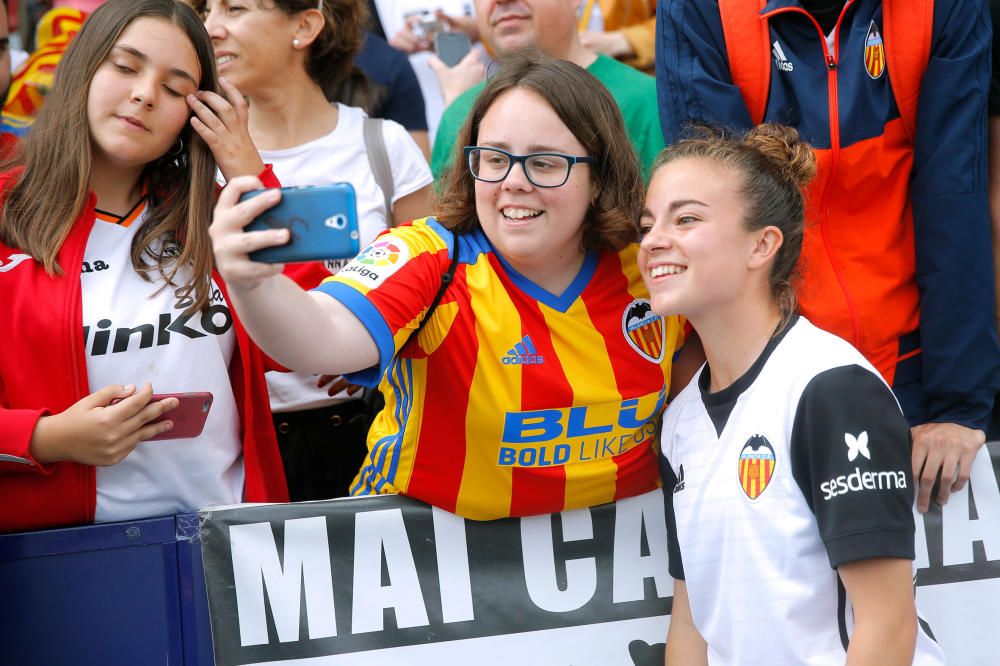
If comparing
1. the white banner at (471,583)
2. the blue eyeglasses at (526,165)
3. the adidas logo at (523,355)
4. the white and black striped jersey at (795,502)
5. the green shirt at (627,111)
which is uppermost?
the green shirt at (627,111)

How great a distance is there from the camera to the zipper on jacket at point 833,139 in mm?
3145

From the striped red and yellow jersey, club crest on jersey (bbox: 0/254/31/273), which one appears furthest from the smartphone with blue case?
club crest on jersey (bbox: 0/254/31/273)

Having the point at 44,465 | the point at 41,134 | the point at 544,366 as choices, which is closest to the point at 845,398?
the point at 544,366

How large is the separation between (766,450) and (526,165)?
0.90 m

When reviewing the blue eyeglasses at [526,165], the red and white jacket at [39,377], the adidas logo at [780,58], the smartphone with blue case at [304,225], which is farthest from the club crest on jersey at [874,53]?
the red and white jacket at [39,377]

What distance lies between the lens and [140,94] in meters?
2.94

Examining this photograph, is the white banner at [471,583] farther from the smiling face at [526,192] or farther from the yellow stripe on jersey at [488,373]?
the smiling face at [526,192]

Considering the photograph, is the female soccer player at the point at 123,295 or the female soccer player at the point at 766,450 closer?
the female soccer player at the point at 766,450

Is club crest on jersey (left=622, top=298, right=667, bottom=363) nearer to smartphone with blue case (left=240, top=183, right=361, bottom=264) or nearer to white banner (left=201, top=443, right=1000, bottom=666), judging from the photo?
white banner (left=201, top=443, right=1000, bottom=666)

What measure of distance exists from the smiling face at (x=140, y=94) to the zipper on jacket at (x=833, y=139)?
163 cm

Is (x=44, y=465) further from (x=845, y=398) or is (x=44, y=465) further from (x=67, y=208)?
(x=845, y=398)

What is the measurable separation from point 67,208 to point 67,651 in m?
1.12

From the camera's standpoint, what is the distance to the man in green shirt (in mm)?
3918

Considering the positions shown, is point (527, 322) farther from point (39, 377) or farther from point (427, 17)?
point (427, 17)
